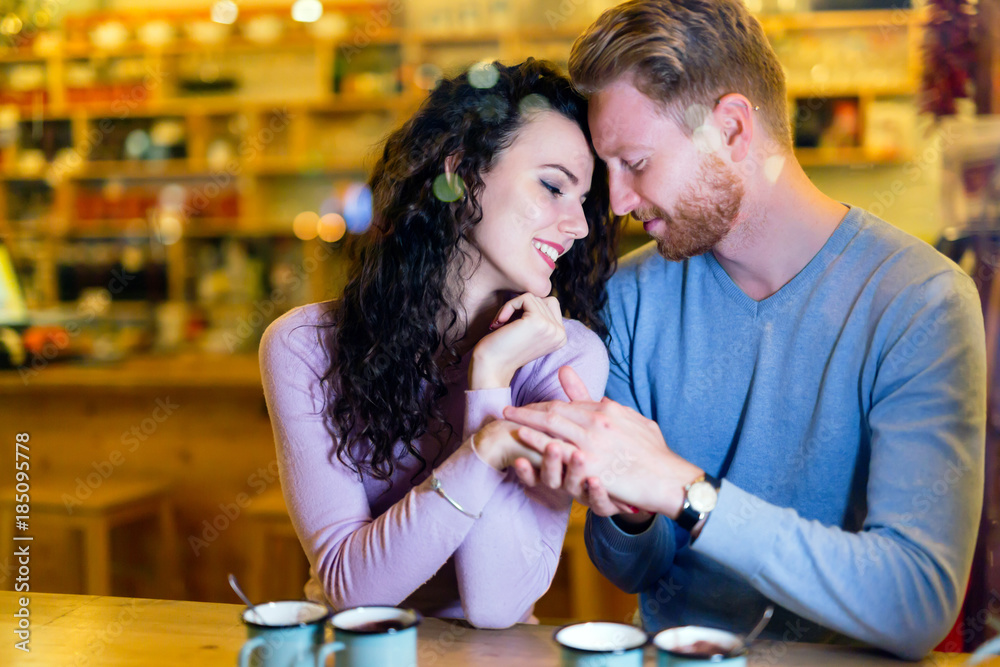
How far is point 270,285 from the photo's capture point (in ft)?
14.8

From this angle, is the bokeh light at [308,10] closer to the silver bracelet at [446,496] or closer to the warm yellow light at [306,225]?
the warm yellow light at [306,225]

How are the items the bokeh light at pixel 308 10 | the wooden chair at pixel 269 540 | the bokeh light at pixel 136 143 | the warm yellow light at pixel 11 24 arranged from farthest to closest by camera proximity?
the bokeh light at pixel 136 143 → the bokeh light at pixel 308 10 → the warm yellow light at pixel 11 24 → the wooden chair at pixel 269 540

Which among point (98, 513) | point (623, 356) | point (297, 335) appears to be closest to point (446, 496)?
point (297, 335)

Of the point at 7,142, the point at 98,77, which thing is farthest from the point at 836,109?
the point at 7,142

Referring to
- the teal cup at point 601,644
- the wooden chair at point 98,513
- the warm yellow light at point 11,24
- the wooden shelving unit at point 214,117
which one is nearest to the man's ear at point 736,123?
the teal cup at point 601,644

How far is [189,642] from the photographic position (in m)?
1.00

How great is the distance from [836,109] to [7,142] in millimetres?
4455

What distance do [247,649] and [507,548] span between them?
0.45m

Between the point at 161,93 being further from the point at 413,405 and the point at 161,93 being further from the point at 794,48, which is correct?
the point at 413,405

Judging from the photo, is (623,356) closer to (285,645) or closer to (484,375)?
(484,375)

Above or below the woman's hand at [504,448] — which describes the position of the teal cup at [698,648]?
below

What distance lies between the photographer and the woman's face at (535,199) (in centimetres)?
133

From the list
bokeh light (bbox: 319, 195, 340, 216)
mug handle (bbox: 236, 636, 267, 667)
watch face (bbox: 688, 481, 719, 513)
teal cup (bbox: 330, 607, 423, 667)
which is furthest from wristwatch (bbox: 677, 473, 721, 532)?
bokeh light (bbox: 319, 195, 340, 216)

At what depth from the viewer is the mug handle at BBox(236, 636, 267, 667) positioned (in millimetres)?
742
